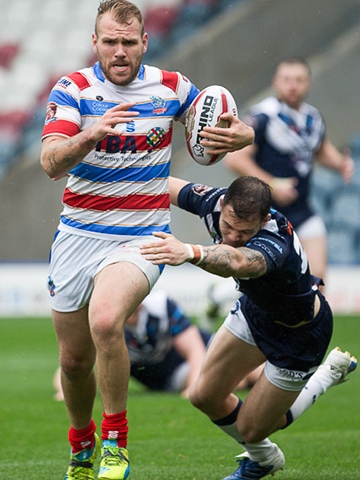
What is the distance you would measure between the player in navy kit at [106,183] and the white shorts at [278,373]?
2.04 feet

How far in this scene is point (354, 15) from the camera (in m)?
16.9

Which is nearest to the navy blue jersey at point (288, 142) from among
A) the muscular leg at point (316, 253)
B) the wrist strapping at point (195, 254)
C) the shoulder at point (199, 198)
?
the muscular leg at point (316, 253)

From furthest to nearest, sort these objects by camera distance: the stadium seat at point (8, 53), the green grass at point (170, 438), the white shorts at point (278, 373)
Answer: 1. the stadium seat at point (8, 53)
2. the green grass at point (170, 438)
3. the white shorts at point (278, 373)

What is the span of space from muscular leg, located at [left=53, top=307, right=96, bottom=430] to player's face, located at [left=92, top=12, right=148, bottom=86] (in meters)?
1.21

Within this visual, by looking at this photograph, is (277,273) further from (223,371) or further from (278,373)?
(223,371)

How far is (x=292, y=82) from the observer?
810 centimetres

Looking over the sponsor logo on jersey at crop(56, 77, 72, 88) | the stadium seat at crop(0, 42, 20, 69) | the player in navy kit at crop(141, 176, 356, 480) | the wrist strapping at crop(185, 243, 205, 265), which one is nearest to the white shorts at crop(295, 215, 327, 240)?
the player in navy kit at crop(141, 176, 356, 480)

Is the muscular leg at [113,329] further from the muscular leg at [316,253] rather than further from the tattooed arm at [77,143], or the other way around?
the muscular leg at [316,253]

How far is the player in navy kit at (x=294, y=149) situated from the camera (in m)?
8.09

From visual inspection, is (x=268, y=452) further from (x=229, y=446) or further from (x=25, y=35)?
(x=25, y=35)

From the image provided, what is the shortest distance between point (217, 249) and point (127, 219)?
806 mm

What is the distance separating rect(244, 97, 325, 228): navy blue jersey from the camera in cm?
816

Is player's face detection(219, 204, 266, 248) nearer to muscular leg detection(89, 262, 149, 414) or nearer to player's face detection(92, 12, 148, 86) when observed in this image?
muscular leg detection(89, 262, 149, 414)

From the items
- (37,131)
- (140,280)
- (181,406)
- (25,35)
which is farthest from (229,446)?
(25,35)
